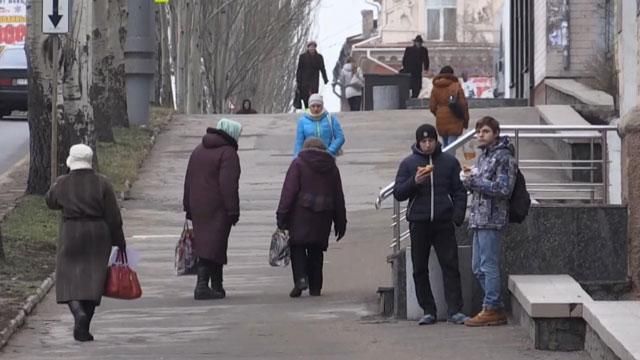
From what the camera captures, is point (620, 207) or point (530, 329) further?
point (620, 207)

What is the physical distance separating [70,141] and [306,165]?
6.52m

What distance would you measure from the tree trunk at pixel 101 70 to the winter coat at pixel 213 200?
1185 centimetres

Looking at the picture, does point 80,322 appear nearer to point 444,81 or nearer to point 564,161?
point 564,161

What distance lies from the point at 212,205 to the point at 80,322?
2.62m

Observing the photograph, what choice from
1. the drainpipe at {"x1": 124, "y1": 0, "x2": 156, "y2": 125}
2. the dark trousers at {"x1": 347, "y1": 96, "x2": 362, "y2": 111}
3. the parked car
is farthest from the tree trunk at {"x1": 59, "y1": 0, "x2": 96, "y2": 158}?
the dark trousers at {"x1": 347, "y1": 96, "x2": 362, "y2": 111}

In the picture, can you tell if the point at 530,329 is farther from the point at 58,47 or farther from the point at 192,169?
the point at 58,47

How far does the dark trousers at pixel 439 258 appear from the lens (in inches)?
521

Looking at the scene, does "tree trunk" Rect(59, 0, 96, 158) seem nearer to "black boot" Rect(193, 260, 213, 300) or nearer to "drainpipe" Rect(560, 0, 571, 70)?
"black boot" Rect(193, 260, 213, 300)

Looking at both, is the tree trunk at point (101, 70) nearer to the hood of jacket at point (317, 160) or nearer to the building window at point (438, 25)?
the hood of jacket at point (317, 160)

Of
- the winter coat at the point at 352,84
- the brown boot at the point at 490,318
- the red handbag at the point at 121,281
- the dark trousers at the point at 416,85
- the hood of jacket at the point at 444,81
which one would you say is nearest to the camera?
the brown boot at the point at 490,318

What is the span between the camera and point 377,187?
2362cm

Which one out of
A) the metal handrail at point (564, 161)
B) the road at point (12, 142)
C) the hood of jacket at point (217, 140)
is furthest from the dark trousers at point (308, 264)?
the road at point (12, 142)

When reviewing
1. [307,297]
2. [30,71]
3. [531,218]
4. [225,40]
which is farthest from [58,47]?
[225,40]

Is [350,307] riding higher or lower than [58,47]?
lower
